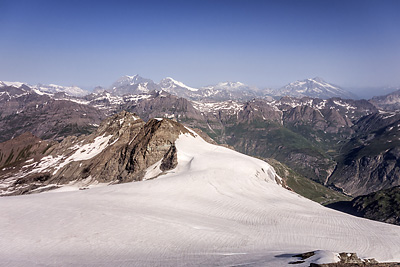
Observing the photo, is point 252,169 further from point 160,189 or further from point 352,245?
point 352,245

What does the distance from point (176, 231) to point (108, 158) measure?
9579 centimetres

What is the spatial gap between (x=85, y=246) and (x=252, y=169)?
54.3 meters

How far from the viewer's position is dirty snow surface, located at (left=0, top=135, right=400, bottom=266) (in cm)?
2548

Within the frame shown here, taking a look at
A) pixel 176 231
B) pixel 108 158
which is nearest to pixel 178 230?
pixel 176 231

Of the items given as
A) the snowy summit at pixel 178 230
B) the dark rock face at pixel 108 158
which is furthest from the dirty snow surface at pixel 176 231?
the dark rock face at pixel 108 158

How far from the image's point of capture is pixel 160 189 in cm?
5491

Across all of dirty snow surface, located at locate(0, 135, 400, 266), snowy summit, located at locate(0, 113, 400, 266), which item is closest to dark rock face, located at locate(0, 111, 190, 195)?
dirty snow surface, located at locate(0, 135, 400, 266)

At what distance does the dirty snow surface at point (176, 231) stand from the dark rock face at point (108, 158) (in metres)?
36.7

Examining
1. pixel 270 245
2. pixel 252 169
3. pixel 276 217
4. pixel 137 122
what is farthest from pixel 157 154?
pixel 270 245

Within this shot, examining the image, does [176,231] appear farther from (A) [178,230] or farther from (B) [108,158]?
(B) [108,158]

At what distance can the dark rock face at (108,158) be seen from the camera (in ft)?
321

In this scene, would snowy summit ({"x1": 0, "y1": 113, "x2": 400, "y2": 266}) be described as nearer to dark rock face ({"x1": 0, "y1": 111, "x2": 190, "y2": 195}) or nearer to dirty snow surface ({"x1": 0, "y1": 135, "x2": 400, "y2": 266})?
dirty snow surface ({"x1": 0, "y1": 135, "x2": 400, "y2": 266})

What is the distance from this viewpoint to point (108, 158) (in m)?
119

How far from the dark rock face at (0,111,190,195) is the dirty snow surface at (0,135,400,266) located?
36698 mm
